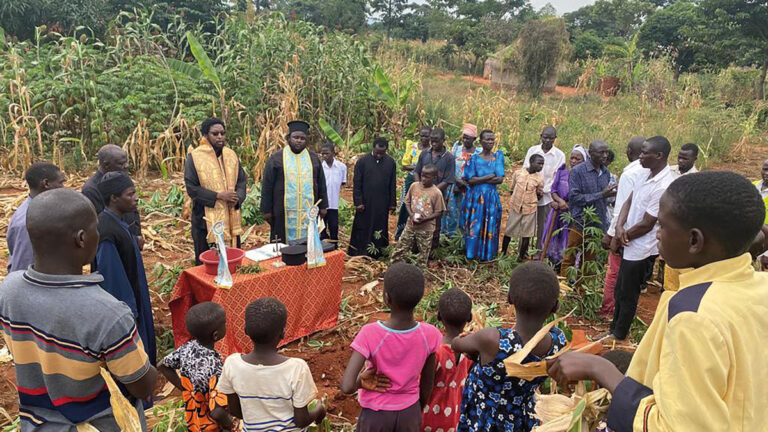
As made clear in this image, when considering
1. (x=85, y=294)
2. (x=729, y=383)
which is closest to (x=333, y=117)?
(x=85, y=294)

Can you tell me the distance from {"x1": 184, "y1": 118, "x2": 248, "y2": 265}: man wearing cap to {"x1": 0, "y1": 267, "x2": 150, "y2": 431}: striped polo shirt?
2939 mm

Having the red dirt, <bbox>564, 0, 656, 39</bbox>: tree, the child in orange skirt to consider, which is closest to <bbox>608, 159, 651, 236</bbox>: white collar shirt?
the red dirt

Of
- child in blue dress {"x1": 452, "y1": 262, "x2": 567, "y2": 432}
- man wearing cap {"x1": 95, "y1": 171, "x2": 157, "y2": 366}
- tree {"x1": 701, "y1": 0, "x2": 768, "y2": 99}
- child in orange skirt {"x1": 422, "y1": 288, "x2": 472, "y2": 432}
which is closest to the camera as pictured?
child in blue dress {"x1": 452, "y1": 262, "x2": 567, "y2": 432}

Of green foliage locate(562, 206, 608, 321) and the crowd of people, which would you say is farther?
green foliage locate(562, 206, 608, 321)

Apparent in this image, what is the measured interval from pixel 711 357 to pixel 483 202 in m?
5.29

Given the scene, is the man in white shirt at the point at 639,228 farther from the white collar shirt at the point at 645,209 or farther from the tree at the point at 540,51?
the tree at the point at 540,51

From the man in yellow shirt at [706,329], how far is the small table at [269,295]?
3080mm

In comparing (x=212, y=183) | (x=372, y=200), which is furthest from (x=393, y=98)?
(x=212, y=183)

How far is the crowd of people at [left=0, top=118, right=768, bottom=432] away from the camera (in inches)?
50.4

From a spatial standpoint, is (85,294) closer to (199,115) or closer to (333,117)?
(199,115)

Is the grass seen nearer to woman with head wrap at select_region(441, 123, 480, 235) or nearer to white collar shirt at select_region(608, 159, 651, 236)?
woman with head wrap at select_region(441, 123, 480, 235)

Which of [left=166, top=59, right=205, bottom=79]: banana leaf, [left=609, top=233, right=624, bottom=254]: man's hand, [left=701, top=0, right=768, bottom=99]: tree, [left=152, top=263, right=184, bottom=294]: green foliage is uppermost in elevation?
[left=701, top=0, right=768, bottom=99]: tree

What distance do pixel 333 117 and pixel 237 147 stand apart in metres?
2.15

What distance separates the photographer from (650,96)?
1803 centimetres
